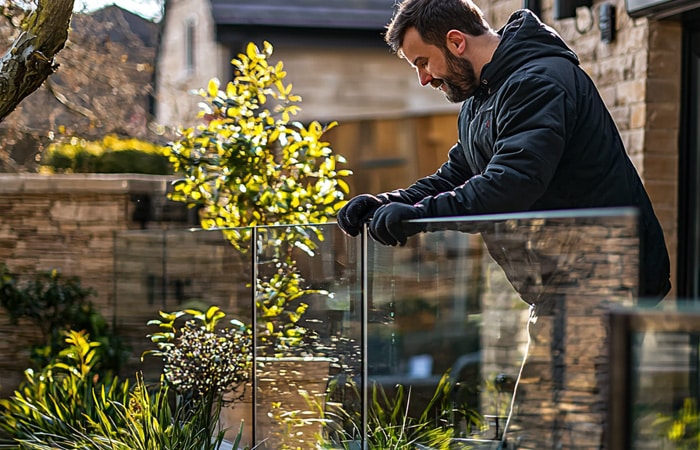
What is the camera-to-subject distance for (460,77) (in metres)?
3.42

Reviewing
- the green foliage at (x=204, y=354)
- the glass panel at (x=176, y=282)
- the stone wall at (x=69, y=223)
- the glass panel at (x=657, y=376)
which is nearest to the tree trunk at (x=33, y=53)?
the glass panel at (x=176, y=282)

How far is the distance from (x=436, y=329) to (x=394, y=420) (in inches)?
18.5

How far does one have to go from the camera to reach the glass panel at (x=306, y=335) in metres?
3.57

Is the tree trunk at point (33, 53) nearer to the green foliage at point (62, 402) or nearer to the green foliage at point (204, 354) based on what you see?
the green foliage at point (204, 354)

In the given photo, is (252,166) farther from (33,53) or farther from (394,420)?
(394,420)

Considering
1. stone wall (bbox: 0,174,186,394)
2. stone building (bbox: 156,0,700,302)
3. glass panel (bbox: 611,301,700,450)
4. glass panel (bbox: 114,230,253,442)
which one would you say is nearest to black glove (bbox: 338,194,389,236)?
glass panel (bbox: 114,230,253,442)

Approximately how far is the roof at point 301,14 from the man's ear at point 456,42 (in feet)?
38.2

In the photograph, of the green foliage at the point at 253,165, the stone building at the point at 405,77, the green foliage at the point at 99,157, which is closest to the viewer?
the stone building at the point at 405,77

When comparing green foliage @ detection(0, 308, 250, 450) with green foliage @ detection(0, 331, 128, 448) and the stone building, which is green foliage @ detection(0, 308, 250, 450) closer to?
green foliage @ detection(0, 331, 128, 448)

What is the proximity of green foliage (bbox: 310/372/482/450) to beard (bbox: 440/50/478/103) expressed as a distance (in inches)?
39.1

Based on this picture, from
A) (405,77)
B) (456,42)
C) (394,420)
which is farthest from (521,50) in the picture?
(405,77)

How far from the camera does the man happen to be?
2.94 metres

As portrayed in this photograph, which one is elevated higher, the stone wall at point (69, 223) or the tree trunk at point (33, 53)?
the tree trunk at point (33, 53)

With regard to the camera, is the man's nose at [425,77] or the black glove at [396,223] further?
the man's nose at [425,77]
